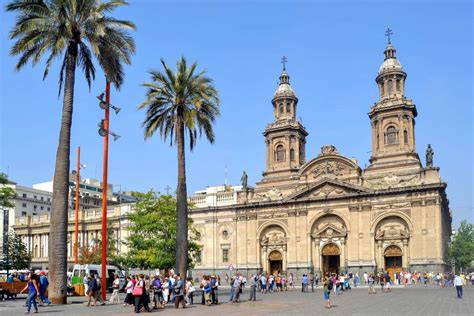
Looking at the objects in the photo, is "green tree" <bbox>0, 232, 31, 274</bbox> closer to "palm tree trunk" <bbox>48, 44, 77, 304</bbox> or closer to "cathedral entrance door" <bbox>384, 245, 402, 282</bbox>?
"palm tree trunk" <bbox>48, 44, 77, 304</bbox>

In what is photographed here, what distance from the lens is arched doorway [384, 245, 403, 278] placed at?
62.5 metres

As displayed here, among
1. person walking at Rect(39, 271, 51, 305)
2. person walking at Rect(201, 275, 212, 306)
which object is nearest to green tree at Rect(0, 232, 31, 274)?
person walking at Rect(39, 271, 51, 305)

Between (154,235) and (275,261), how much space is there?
77.3 ft

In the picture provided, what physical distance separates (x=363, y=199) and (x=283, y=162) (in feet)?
44.4

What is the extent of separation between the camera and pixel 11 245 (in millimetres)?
57281

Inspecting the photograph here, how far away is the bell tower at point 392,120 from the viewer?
2594 inches

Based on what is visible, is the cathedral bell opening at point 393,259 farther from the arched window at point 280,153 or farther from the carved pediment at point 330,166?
the arched window at point 280,153

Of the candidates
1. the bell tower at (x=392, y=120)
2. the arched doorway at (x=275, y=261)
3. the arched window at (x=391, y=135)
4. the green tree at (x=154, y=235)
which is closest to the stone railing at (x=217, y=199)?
the arched doorway at (x=275, y=261)

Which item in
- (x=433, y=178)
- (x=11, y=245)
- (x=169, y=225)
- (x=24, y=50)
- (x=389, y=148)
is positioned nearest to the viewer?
(x=24, y=50)

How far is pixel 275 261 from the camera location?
7119 centimetres

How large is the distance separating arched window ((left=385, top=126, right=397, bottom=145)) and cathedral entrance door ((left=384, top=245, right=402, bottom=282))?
12750mm

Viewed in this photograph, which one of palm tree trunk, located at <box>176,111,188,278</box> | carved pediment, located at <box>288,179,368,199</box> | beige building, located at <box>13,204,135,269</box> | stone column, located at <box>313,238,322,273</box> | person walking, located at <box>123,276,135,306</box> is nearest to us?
person walking, located at <box>123,276,135,306</box>

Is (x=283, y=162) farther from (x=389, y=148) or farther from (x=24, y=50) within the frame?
(x=24, y=50)

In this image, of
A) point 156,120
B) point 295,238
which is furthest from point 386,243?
point 156,120
